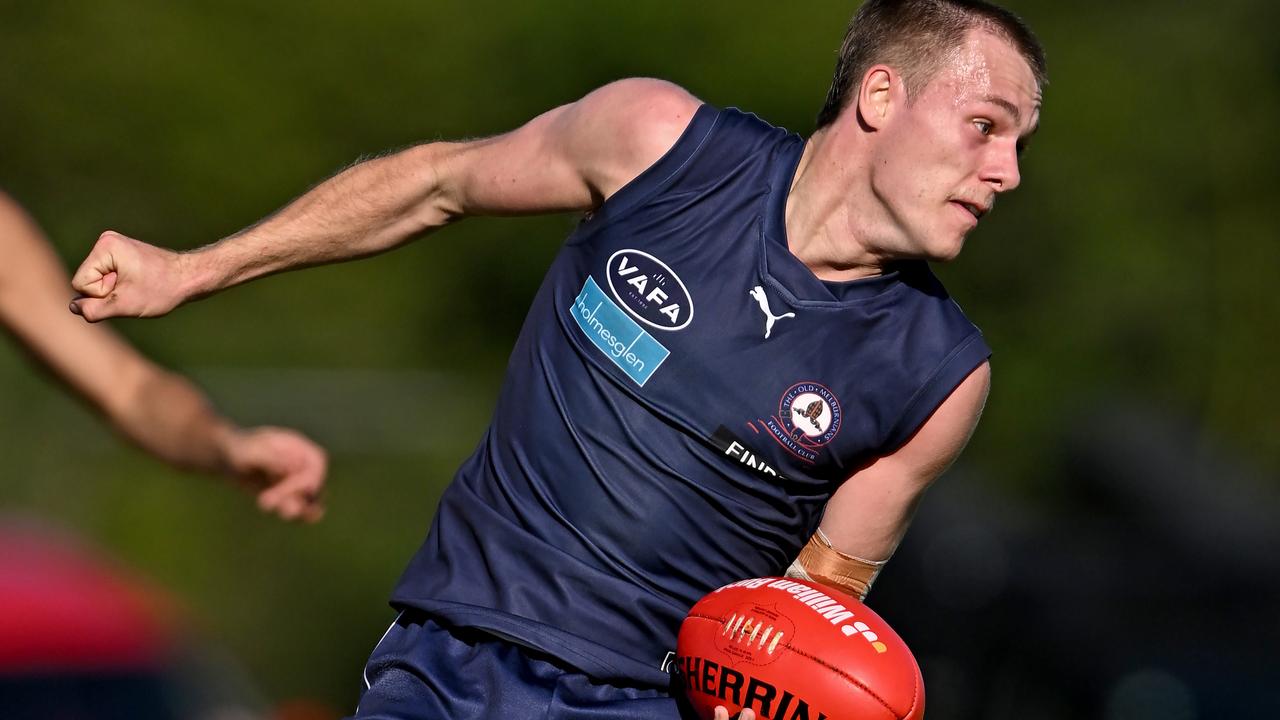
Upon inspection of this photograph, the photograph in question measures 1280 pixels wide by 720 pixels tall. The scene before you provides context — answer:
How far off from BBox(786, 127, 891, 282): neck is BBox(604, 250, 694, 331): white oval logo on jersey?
28 cm

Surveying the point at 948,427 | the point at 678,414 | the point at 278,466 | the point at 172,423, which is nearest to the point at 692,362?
the point at 678,414

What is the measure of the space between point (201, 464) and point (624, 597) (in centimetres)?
104

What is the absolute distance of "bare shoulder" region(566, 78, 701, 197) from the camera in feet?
A: 12.6

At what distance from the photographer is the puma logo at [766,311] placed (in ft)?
12.4

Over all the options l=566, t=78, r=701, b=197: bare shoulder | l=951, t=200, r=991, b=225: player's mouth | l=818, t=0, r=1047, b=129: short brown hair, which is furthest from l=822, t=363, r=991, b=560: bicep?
l=566, t=78, r=701, b=197: bare shoulder

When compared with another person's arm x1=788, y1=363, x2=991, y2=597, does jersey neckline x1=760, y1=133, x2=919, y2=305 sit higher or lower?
higher

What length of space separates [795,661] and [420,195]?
1396 mm

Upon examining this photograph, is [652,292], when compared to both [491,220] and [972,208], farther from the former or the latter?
[491,220]

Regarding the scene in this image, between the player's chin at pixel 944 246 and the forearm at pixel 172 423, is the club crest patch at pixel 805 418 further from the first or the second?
the forearm at pixel 172 423

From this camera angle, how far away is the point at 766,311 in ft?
12.4

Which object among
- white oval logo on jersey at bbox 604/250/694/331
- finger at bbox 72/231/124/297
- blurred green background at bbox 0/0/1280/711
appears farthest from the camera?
blurred green background at bbox 0/0/1280/711

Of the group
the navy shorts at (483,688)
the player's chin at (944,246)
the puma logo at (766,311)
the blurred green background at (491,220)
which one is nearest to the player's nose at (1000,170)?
the player's chin at (944,246)

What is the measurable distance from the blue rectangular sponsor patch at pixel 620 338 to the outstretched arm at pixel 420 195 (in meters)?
0.26

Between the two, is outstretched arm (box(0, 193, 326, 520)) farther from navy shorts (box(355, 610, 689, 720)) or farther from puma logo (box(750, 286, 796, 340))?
puma logo (box(750, 286, 796, 340))
